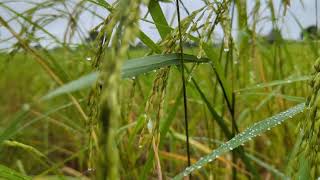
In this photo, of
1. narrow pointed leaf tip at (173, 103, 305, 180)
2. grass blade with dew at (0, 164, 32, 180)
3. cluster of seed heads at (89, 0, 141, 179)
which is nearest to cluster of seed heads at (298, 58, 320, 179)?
narrow pointed leaf tip at (173, 103, 305, 180)

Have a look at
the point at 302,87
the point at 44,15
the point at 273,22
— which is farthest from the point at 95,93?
the point at 302,87

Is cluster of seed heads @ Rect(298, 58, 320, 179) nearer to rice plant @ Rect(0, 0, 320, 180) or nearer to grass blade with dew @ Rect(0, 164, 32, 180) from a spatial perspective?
rice plant @ Rect(0, 0, 320, 180)

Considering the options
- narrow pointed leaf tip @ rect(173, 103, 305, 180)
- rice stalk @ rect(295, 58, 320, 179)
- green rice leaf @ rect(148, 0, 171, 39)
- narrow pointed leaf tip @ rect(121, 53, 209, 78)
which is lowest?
narrow pointed leaf tip @ rect(173, 103, 305, 180)

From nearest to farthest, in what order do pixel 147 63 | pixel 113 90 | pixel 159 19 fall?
1. pixel 113 90
2. pixel 147 63
3. pixel 159 19

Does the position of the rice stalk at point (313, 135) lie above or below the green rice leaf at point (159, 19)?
below

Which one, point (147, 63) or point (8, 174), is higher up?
point (147, 63)

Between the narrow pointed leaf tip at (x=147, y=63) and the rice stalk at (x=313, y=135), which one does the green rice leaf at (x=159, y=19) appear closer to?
the narrow pointed leaf tip at (x=147, y=63)

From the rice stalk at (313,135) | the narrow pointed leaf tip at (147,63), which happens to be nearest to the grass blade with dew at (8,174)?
the narrow pointed leaf tip at (147,63)

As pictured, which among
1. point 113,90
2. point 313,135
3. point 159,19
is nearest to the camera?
point 113,90

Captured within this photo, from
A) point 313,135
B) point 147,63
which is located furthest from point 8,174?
point 313,135

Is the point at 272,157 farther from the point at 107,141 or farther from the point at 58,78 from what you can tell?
the point at 107,141

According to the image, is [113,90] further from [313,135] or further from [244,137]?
[244,137]
